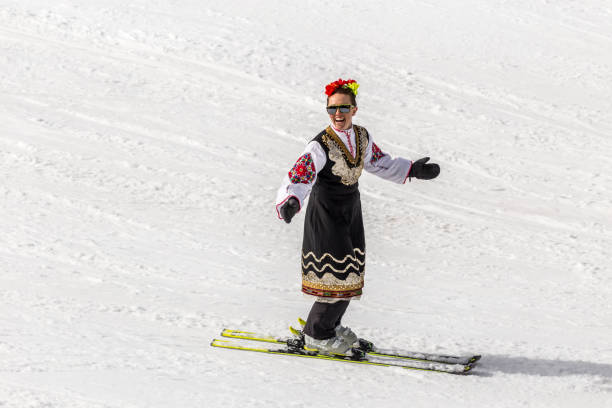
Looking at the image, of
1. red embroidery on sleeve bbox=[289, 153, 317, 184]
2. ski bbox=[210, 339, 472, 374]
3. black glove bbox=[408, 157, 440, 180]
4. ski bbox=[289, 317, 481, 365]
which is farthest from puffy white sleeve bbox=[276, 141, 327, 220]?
ski bbox=[289, 317, 481, 365]

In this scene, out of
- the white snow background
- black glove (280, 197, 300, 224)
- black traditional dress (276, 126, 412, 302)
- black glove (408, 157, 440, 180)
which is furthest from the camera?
black glove (408, 157, 440, 180)

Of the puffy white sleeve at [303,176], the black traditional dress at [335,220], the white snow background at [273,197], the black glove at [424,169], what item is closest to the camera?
the puffy white sleeve at [303,176]

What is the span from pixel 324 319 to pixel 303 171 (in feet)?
3.13

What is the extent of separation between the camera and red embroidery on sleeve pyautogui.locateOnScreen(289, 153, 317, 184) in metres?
4.57

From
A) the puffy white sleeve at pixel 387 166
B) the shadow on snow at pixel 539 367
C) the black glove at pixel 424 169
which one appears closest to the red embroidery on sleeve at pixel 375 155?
the puffy white sleeve at pixel 387 166

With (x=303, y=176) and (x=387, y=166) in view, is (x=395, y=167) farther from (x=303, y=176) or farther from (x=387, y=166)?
(x=303, y=176)

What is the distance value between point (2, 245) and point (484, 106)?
6.24 metres

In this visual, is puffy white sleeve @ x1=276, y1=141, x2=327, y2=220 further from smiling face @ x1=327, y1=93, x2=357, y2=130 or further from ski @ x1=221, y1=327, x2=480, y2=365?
ski @ x1=221, y1=327, x2=480, y2=365

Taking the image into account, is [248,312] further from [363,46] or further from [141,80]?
[363,46]

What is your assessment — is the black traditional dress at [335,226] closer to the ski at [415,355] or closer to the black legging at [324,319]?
the black legging at [324,319]

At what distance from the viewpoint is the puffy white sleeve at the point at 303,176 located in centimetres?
450

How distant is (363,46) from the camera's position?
38.1 feet

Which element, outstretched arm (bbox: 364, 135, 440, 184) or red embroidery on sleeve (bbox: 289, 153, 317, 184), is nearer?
red embroidery on sleeve (bbox: 289, 153, 317, 184)

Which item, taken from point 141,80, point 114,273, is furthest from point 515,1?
point 114,273
